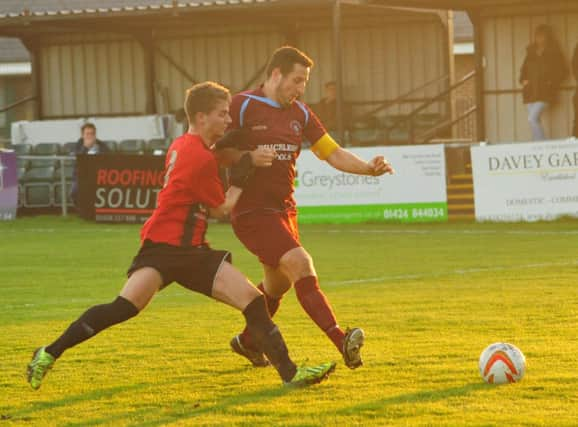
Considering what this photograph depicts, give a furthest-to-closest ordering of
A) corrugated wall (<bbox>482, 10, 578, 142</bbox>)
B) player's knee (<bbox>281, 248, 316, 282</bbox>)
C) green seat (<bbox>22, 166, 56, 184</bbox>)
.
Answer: green seat (<bbox>22, 166, 56, 184</bbox>)
corrugated wall (<bbox>482, 10, 578, 142</bbox>)
player's knee (<bbox>281, 248, 316, 282</bbox>)

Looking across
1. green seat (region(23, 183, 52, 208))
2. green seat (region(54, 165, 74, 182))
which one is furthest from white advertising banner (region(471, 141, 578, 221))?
green seat (region(23, 183, 52, 208))

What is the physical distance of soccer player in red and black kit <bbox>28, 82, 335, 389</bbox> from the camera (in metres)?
7.65

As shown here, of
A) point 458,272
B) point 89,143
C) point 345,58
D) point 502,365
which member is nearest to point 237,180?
point 502,365

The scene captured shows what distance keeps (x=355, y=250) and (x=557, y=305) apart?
22.4 ft

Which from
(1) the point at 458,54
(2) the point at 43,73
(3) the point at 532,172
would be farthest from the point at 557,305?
(1) the point at 458,54

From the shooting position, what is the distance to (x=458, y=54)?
153 feet

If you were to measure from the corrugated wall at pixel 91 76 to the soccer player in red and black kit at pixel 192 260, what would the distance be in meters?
25.6

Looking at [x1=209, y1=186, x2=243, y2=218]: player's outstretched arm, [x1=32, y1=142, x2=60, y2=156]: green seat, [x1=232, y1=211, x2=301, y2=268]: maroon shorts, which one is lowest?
[x1=232, y1=211, x2=301, y2=268]: maroon shorts

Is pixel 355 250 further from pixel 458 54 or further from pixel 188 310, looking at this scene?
pixel 458 54

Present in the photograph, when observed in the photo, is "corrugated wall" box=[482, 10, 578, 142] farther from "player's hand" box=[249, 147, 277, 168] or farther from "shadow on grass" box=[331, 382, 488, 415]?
"shadow on grass" box=[331, 382, 488, 415]

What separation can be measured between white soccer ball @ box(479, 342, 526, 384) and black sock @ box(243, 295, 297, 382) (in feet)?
3.47

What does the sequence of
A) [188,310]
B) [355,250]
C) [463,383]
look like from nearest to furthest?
[463,383], [188,310], [355,250]

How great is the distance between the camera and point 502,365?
24.8 ft

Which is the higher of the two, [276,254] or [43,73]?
[43,73]
